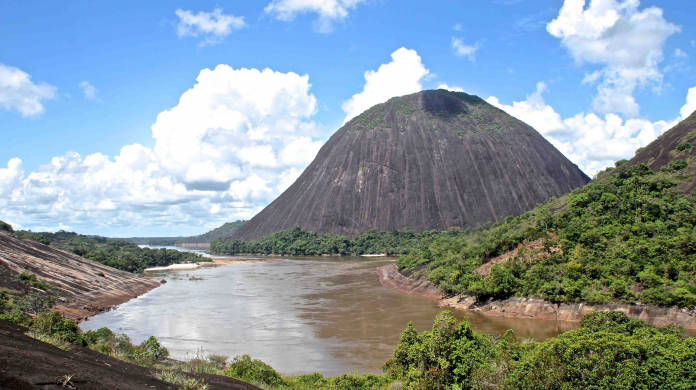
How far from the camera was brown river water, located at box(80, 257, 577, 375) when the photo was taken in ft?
84.1

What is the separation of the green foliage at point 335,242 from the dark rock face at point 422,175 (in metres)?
5.06

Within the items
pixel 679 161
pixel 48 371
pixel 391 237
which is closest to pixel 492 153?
pixel 391 237

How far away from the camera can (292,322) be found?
3422 cm

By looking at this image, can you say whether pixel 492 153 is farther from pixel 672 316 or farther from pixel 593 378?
pixel 593 378

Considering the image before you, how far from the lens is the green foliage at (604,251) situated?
96.5 feet

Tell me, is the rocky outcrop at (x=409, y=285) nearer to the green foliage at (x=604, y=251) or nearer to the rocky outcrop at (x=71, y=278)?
the green foliage at (x=604, y=251)

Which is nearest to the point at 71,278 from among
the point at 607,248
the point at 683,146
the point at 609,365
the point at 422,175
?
the point at 609,365

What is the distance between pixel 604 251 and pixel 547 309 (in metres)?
6.94

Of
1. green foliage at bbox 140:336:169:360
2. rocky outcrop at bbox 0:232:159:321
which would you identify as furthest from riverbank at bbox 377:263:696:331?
rocky outcrop at bbox 0:232:159:321

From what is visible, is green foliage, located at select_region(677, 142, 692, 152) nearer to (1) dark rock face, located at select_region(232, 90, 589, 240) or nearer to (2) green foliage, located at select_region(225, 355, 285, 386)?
(2) green foliage, located at select_region(225, 355, 285, 386)

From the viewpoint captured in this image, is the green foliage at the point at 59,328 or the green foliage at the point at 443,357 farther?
the green foliage at the point at 59,328

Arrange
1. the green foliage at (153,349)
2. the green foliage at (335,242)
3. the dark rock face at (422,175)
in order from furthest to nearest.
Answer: the dark rock face at (422,175)
the green foliage at (335,242)
the green foliage at (153,349)

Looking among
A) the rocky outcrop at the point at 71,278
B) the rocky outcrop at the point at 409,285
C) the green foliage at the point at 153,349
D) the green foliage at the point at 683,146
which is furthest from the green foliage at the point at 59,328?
the green foliage at the point at 683,146

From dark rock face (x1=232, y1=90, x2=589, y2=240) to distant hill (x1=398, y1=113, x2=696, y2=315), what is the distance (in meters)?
66.5
